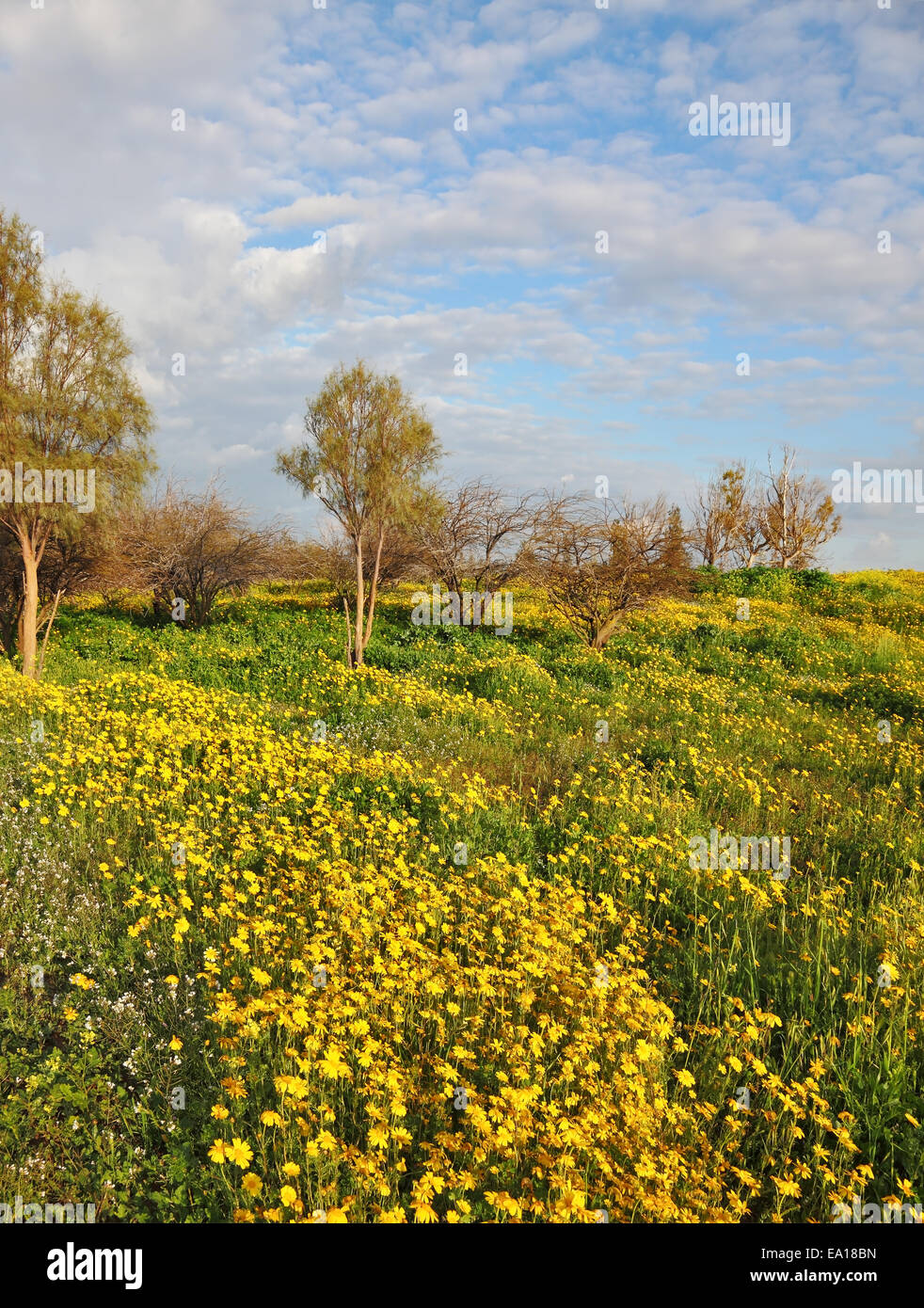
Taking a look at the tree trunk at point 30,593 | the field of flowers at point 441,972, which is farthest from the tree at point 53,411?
the field of flowers at point 441,972

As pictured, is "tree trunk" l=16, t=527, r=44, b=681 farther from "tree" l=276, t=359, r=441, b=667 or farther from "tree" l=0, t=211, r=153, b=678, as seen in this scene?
"tree" l=276, t=359, r=441, b=667

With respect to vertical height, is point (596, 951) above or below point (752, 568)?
below

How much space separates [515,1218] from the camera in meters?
2.83

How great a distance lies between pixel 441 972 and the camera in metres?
4.35

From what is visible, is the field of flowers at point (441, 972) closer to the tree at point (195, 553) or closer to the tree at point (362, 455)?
the tree at point (362, 455)

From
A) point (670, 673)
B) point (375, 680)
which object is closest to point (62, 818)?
point (375, 680)

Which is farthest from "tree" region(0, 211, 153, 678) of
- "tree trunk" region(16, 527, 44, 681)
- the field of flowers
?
the field of flowers

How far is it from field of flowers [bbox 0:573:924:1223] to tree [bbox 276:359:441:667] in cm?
619

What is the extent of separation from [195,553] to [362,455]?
8.87 metres

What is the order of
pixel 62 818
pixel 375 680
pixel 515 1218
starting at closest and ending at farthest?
1. pixel 515 1218
2. pixel 62 818
3. pixel 375 680
